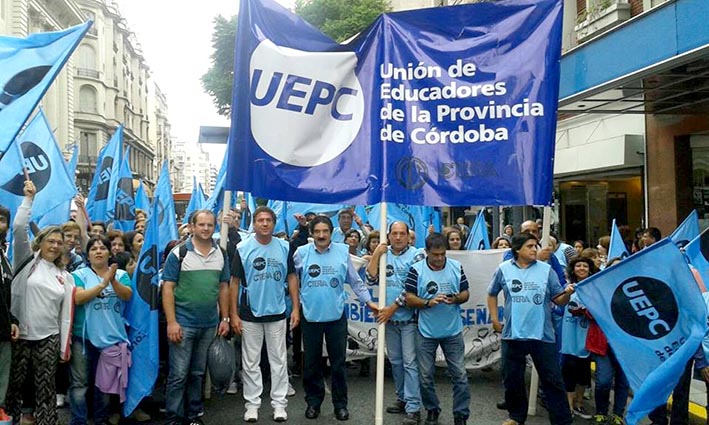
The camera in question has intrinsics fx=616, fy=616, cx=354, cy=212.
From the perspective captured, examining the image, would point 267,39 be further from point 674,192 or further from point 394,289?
point 674,192

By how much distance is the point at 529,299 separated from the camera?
4977 mm

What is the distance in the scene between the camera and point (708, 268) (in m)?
5.32

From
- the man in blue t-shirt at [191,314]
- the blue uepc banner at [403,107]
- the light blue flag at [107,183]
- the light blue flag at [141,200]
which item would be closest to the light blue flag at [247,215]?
the light blue flag at [141,200]

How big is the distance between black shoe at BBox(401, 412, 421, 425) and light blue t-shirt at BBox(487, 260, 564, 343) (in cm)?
102

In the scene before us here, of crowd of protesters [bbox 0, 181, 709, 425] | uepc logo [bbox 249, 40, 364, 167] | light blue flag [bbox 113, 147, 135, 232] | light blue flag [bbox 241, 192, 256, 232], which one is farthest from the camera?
light blue flag [bbox 241, 192, 256, 232]

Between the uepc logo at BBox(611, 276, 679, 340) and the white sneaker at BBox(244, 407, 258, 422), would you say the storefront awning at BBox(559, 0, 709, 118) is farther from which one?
the white sneaker at BBox(244, 407, 258, 422)

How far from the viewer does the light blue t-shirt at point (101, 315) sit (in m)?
5.09

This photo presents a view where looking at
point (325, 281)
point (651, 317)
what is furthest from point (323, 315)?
point (651, 317)

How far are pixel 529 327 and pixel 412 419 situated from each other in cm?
128

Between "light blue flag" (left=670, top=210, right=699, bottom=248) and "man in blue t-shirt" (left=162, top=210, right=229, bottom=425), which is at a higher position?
"light blue flag" (left=670, top=210, right=699, bottom=248)

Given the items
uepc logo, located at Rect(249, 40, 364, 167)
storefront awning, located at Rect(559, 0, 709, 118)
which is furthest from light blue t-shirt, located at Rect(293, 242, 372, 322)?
storefront awning, located at Rect(559, 0, 709, 118)

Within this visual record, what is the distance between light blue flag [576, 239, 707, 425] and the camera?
13.3 feet

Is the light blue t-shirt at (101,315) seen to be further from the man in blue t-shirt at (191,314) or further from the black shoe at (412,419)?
the black shoe at (412,419)

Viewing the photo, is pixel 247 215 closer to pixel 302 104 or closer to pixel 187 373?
pixel 187 373
